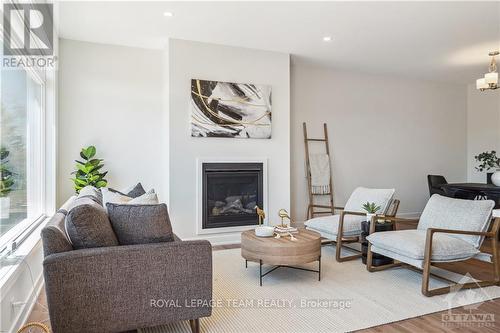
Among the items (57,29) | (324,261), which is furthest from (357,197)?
(57,29)

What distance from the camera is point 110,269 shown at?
6.46 feet

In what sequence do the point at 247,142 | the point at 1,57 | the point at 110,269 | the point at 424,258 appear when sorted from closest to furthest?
1. the point at 110,269
2. the point at 1,57
3. the point at 424,258
4. the point at 247,142

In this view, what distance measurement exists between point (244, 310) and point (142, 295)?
3.10ft

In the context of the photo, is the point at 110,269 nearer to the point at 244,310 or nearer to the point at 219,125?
the point at 244,310

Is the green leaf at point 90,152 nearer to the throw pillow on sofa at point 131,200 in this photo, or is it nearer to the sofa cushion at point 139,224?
the throw pillow on sofa at point 131,200

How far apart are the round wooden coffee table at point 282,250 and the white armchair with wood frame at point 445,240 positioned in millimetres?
696

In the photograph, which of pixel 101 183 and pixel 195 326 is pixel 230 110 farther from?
pixel 195 326

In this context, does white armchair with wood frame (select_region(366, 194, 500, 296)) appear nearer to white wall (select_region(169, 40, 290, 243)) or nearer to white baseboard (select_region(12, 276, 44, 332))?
white wall (select_region(169, 40, 290, 243))

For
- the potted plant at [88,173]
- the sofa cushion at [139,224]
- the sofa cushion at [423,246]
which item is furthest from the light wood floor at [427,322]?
the potted plant at [88,173]

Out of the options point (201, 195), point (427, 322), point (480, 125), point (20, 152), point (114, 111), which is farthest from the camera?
point (480, 125)

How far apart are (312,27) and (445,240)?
2.75 metres

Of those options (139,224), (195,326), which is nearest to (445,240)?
(195,326)

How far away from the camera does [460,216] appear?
3363mm

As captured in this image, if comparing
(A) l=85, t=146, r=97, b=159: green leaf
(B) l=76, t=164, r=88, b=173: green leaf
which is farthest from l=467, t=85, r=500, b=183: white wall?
(B) l=76, t=164, r=88, b=173: green leaf
